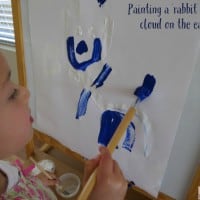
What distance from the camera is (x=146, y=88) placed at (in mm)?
590

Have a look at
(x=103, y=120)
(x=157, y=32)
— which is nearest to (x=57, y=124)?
(x=103, y=120)

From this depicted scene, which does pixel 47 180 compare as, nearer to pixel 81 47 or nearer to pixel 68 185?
pixel 68 185

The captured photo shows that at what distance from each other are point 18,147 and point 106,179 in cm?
18

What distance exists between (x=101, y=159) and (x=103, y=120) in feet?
0.60

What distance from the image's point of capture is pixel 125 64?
0.60 m

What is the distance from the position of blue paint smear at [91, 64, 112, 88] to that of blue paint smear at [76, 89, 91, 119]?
0.04 meters

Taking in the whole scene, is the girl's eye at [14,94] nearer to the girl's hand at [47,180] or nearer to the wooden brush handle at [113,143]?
the wooden brush handle at [113,143]

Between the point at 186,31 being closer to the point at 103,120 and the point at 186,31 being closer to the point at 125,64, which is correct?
the point at 125,64

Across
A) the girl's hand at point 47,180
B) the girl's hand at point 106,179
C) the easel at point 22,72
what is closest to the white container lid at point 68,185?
the girl's hand at point 47,180

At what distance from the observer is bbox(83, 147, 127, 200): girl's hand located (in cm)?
52

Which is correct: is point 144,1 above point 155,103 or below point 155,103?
above

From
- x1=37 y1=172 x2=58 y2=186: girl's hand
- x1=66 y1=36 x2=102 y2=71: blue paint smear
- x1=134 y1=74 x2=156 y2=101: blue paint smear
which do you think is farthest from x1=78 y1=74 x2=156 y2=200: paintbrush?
x1=37 y1=172 x2=58 y2=186: girl's hand

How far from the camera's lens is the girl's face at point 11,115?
47 cm

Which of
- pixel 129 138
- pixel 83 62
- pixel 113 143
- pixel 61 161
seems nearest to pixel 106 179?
pixel 113 143
